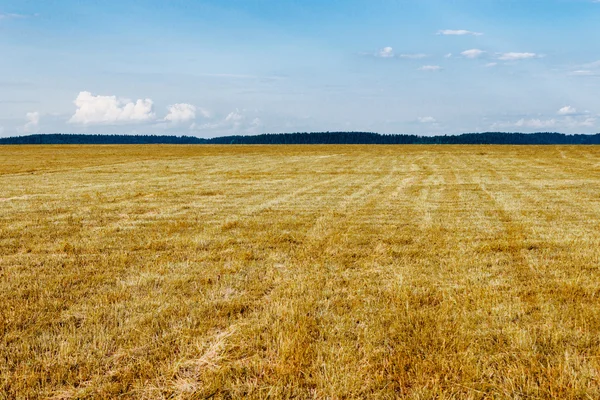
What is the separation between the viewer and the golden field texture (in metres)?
5.16

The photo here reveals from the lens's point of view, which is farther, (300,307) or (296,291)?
(296,291)

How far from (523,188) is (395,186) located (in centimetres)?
704

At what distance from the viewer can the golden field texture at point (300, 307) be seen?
5160mm

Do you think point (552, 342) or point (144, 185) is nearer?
point (552, 342)

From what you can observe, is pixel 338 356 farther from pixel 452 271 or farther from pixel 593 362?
pixel 452 271

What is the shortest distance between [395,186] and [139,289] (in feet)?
70.4

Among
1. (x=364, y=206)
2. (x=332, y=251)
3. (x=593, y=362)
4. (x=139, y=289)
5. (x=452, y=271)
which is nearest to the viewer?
(x=593, y=362)

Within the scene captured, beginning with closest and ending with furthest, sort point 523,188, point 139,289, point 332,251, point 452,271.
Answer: point 139,289 → point 452,271 → point 332,251 → point 523,188

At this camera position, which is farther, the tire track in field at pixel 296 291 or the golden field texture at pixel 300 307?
the tire track in field at pixel 296 291

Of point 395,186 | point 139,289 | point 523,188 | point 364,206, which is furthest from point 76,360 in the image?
point 523,188

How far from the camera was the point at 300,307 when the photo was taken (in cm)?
734

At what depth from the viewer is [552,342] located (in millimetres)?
6043

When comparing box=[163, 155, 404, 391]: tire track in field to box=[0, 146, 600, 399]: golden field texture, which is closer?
box=[0, 146, 600, 399]: golden field texture

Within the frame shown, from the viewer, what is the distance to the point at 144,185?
1125 inches
